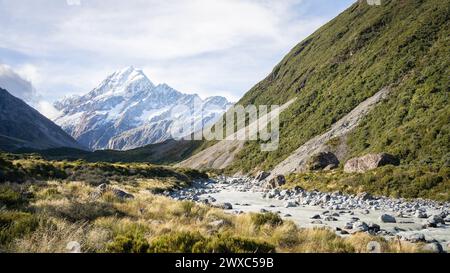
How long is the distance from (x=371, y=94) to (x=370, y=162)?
36.3 meters

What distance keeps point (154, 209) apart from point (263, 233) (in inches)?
223

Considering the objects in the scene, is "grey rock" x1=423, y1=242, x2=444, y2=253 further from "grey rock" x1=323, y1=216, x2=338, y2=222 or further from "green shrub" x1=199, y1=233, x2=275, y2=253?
"grey rock" x1=323, y1=216, x2=338, y2=222

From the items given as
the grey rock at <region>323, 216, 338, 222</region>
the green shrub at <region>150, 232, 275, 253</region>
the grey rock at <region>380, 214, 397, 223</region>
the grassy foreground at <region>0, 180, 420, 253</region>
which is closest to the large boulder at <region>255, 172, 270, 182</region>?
the grey rock at <region>323, 216, 338, 222</region>

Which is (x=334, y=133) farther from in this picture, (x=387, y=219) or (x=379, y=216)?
(x=387, y=219)

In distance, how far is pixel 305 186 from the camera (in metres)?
42.3

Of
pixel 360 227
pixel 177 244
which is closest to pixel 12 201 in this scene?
pixel 177 244

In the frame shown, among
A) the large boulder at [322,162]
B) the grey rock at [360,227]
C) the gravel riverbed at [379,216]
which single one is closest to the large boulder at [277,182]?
the large boulder at [322,162]

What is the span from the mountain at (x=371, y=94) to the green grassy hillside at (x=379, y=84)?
0.53ft

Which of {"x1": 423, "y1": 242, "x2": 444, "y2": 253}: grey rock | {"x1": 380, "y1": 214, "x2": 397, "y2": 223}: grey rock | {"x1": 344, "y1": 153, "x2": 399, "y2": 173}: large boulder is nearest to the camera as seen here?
{"x1": 423, "y1": 242, "x2": 444, "y2": 253}: grey rock

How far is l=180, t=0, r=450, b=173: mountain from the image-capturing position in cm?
4828

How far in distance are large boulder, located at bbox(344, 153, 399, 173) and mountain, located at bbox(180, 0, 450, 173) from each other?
1.35 metres

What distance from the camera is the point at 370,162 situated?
40781 mm

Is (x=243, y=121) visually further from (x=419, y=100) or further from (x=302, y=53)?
(x=419, y=100)
